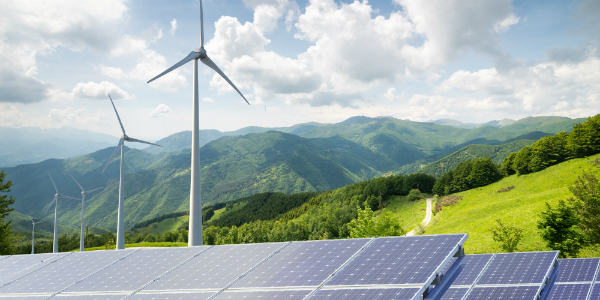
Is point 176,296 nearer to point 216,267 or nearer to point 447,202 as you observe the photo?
point 216,267

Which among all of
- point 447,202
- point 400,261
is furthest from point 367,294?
point 447,202

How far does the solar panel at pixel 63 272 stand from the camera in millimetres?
15016

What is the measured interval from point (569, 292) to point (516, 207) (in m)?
61.6

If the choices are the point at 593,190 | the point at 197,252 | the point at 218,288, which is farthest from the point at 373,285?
the point at 593,190

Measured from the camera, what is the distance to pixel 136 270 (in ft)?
52.6

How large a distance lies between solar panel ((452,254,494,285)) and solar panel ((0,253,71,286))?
25.4m

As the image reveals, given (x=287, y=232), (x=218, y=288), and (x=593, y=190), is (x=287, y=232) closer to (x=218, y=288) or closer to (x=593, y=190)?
(x=593, y=190)

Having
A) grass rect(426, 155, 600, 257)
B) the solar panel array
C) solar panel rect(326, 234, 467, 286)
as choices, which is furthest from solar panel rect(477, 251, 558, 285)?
grass rect(426, 155, 600, 257)

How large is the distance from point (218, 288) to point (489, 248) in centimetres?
4471

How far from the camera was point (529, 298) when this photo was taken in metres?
13.1

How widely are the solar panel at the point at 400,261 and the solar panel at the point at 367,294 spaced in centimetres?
54

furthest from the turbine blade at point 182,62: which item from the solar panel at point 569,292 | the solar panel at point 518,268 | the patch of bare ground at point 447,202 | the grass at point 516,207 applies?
the patch of bare ground at point 447,202

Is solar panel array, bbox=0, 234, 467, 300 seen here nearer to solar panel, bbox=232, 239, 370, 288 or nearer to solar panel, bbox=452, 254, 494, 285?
solar panel, bbox=232, 239, 370, 288

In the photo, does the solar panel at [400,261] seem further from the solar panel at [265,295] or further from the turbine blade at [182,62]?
the turbine blade at [182,62]
